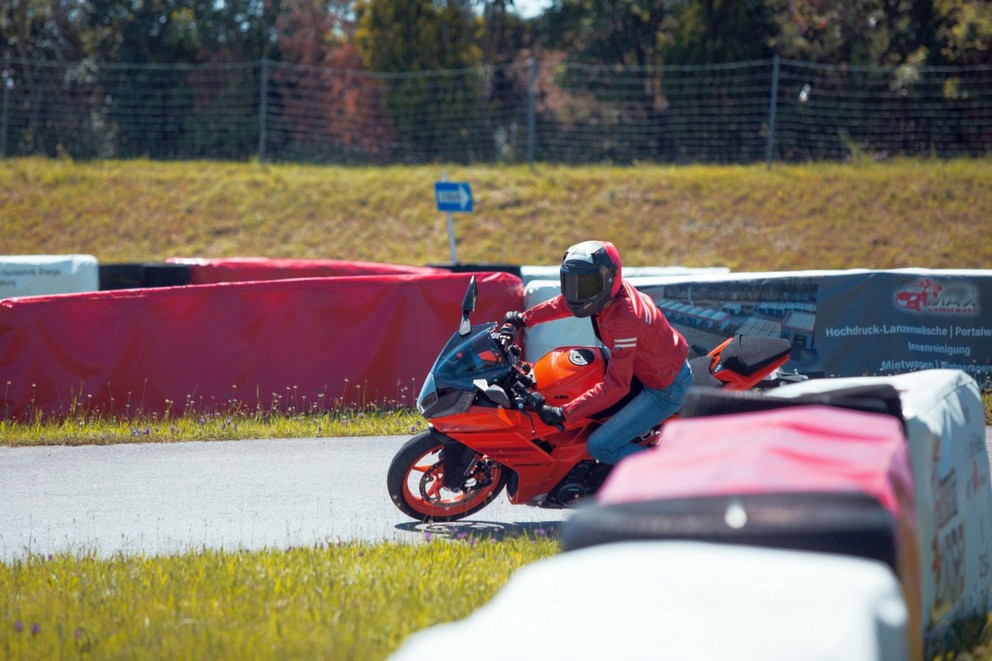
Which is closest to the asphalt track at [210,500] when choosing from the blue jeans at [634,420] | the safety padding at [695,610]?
the blue jeans at [634,420]

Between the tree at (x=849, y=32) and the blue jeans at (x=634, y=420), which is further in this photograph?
the tree at (x=849, y=32)

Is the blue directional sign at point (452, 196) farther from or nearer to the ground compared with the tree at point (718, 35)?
nearer to the ground

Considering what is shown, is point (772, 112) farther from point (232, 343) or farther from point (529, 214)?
point (232, 343)

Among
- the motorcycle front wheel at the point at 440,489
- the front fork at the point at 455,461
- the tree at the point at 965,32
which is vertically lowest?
the motorcycle front wheel at the point at 440,489

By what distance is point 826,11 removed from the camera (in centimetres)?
2802

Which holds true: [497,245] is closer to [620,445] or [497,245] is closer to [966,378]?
[620,445]

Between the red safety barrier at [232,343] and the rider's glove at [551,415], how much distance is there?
14.7 ft

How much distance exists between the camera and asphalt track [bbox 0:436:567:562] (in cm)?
667

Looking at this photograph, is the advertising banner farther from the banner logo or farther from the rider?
the rider

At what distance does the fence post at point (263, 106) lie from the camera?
2556 centimetres

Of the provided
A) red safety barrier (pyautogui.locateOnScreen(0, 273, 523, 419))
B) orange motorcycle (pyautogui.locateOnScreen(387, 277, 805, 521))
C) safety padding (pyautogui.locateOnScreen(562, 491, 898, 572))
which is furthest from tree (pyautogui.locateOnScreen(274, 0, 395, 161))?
safety padding (pyautogui.locateOnScreen(562, 491, 898, 572))

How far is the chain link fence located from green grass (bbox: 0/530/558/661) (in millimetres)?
19728

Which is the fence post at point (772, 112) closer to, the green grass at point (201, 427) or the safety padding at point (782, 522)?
the green grass at point (201, 427)

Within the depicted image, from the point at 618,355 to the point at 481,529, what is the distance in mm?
1398
